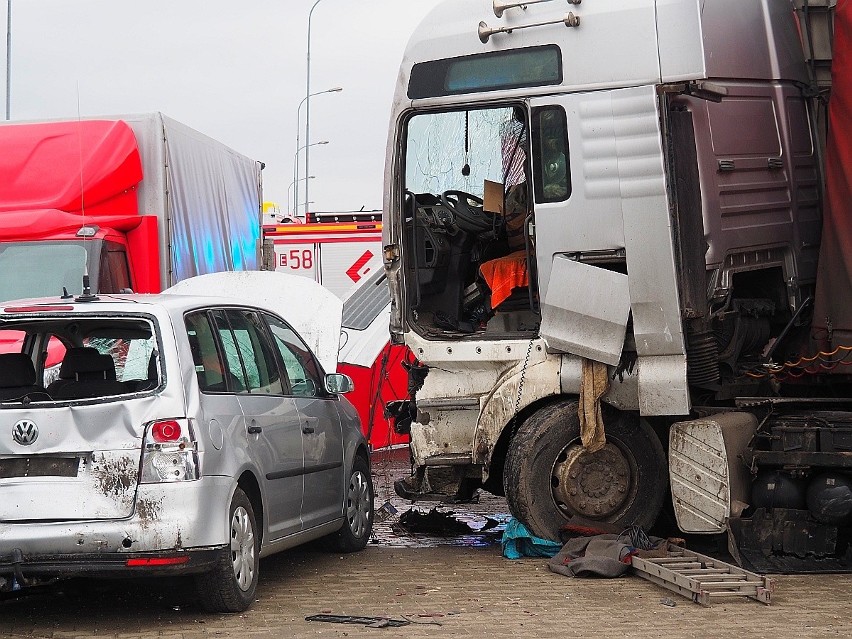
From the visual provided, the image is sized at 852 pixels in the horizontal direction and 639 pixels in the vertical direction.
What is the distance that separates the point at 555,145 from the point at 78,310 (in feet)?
11.3

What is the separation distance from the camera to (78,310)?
6859mm

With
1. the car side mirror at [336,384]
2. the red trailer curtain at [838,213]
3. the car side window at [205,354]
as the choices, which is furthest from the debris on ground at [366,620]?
the red trailer curtain at [838,213]

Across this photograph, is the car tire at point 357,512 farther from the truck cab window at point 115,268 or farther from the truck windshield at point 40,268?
the truck windshield at point 40,268

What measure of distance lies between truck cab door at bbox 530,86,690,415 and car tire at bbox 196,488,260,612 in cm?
263

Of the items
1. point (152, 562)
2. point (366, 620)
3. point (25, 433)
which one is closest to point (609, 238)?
point (366, 620)

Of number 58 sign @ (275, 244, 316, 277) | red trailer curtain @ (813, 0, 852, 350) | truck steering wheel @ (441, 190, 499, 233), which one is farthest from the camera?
number 58 sign @ (275, 244, 316, 277)

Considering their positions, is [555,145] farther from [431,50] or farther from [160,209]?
[160,209]

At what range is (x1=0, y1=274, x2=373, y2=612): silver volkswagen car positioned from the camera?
21.1 feet

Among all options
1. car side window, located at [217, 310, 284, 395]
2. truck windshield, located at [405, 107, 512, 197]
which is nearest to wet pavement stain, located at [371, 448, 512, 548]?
car side window, located at [217, 310, 284, 395]

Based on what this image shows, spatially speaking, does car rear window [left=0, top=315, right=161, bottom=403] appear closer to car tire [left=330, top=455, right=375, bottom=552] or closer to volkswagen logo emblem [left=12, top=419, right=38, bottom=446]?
volkswagen logo emblem [left=12, top=419, right=38, bottom=446]

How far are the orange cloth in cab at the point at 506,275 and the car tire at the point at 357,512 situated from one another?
1523 mm

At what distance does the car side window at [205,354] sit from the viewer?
A: 6938mm

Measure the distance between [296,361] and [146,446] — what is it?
220cm

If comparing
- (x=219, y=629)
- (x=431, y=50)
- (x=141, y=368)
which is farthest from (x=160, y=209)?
(x=219, y=629)
